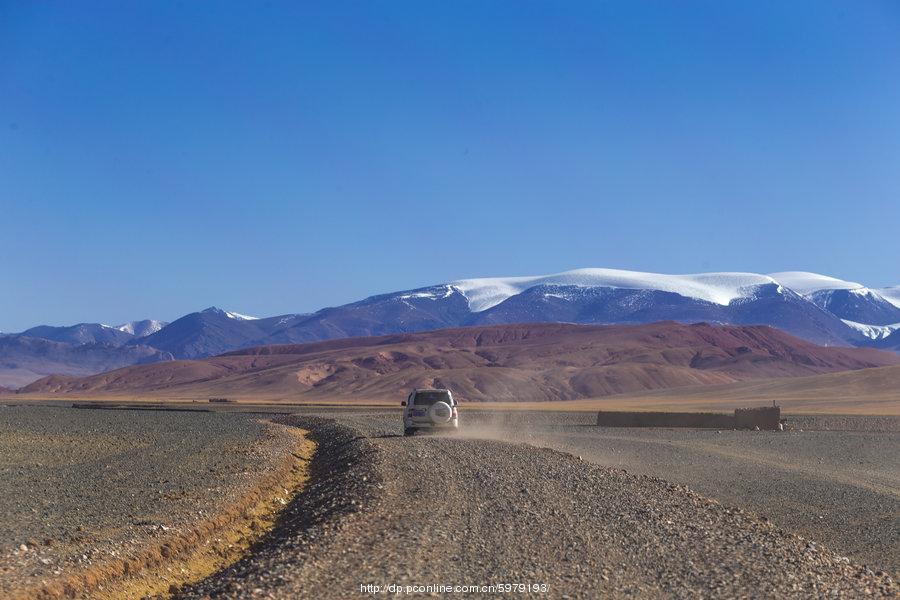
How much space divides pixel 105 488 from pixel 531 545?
11.1 metres

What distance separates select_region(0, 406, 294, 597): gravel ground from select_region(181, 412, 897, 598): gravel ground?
1.85 meters

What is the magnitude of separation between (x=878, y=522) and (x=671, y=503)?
3.72 metres

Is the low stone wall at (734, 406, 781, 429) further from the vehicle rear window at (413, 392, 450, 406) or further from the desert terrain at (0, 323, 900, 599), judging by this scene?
the vehicle rear window at (413, 392, 450, 406)

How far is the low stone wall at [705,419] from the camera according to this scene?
46.9 m

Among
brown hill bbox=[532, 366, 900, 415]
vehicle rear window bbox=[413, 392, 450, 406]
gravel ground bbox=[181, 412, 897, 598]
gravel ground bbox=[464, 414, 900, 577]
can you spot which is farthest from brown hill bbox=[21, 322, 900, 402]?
gravel ground bbox=[181, 412, 897, 598]

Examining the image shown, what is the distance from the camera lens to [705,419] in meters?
49.1

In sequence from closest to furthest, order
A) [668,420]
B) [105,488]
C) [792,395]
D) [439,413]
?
[105,488] < [439,413] < [668,420] < [792,395]

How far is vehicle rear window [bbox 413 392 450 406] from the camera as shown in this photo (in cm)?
3569

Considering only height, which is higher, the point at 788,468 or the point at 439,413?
the point at 439,413

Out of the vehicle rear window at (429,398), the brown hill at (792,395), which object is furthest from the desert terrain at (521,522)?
the brown hill at (792,395)

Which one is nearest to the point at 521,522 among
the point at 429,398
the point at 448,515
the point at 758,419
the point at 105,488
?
the point at 448,515

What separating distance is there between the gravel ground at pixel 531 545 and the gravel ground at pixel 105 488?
1849mm

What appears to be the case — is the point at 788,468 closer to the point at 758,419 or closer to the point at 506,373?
the point at 758,419

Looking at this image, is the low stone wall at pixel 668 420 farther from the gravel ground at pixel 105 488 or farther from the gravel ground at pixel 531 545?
the gravel ground at pixel 531 545
